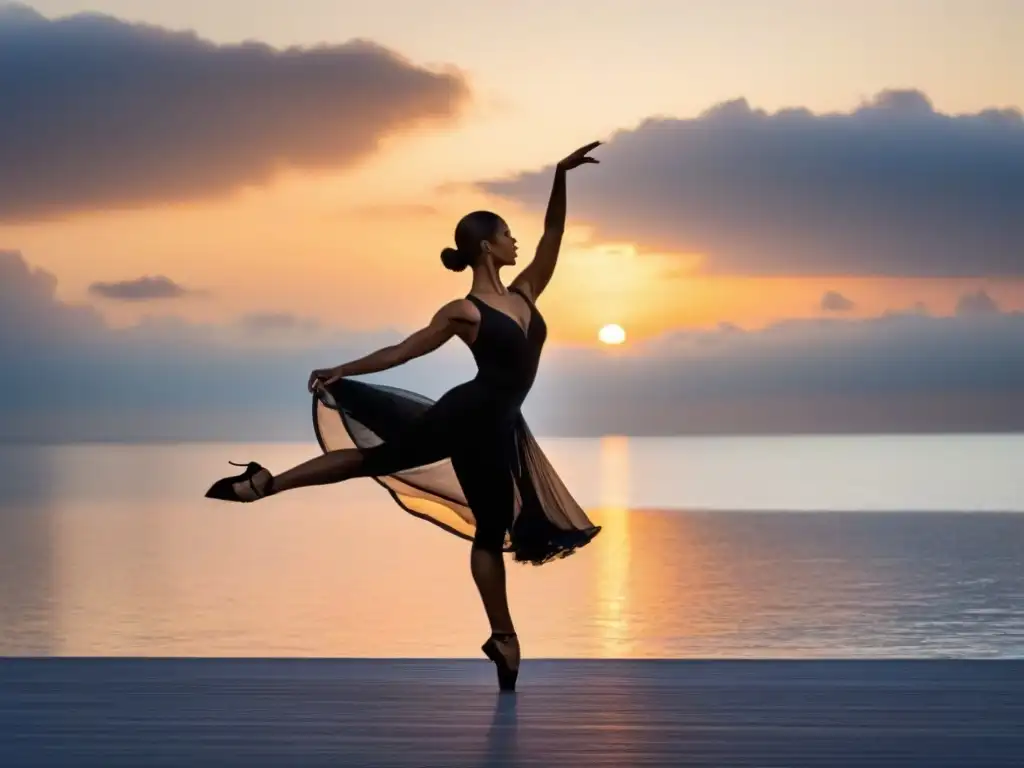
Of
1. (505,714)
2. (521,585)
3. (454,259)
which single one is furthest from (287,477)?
(521,585)

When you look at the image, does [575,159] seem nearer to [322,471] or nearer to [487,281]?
[487,281]

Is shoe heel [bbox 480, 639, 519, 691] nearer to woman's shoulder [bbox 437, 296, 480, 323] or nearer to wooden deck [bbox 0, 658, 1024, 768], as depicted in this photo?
wooden deck [bbox 0, 658, 1024, 768]

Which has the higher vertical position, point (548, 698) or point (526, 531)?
point (526, 531)

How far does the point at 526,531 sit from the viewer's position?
233 inches

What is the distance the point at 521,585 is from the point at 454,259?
1048 centimetres

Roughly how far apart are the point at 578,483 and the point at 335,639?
36.4 m

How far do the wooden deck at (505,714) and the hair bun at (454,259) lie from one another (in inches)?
61.4

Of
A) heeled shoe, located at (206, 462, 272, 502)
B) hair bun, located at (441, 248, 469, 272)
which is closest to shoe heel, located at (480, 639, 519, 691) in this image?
heeled shoe, located at (206, 462, 272, 502)

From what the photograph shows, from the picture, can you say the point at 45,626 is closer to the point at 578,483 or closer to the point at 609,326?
the point at 609,326

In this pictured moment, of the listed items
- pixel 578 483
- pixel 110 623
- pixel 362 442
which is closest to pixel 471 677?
pixel 362 442

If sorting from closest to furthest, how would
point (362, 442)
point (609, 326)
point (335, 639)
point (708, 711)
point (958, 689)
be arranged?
point (708, 711) → point (958, 689) → point (362, 442) → point (335, 639) → point (609, 326)

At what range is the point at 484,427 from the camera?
5.81m

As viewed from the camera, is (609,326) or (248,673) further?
(609,326)

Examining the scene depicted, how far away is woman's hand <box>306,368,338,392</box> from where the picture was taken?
5809 millimetres
